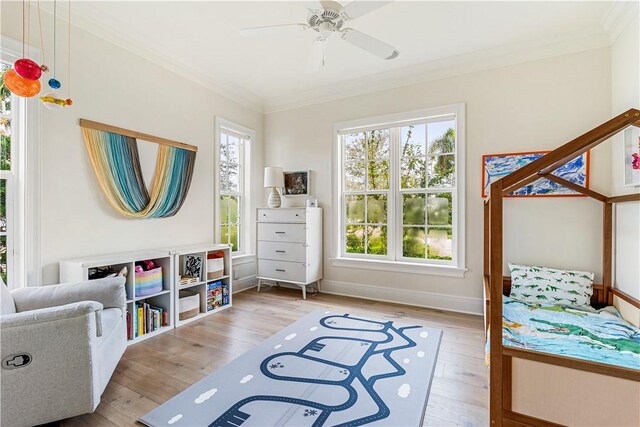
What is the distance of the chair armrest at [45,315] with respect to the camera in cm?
137

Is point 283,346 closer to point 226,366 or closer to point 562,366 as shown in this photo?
point 226,366

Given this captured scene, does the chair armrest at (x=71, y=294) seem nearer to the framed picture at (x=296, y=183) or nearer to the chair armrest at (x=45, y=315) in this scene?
the chair armrest at (x=45, y=315)

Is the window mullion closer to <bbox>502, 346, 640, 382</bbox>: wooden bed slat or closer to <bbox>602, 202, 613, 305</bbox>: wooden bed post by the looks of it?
<bbox>602, 202, 613, 305</bbox>: wooden bed post

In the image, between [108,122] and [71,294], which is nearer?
[71,294]

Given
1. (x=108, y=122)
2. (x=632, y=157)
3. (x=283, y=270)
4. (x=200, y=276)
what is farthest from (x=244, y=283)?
(x=632, y=157)

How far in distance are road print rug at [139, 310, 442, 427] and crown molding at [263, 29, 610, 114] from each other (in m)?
2.74

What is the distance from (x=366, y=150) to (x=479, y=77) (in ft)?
4.73

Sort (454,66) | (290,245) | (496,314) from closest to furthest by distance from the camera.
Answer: (496,314) → (454,66) → (290,245)

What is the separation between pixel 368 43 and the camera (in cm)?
210

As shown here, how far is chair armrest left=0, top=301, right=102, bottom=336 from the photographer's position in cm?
137

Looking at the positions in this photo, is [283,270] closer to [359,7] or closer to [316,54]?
[316,54]

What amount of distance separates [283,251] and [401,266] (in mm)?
1493

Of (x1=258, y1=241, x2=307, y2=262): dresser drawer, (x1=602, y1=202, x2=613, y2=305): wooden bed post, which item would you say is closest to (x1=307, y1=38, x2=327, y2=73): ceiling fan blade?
(x1=258, y1=241, x2=307, y2=262): dresser drawer

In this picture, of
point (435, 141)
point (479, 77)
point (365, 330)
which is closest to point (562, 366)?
point (365, 330)
